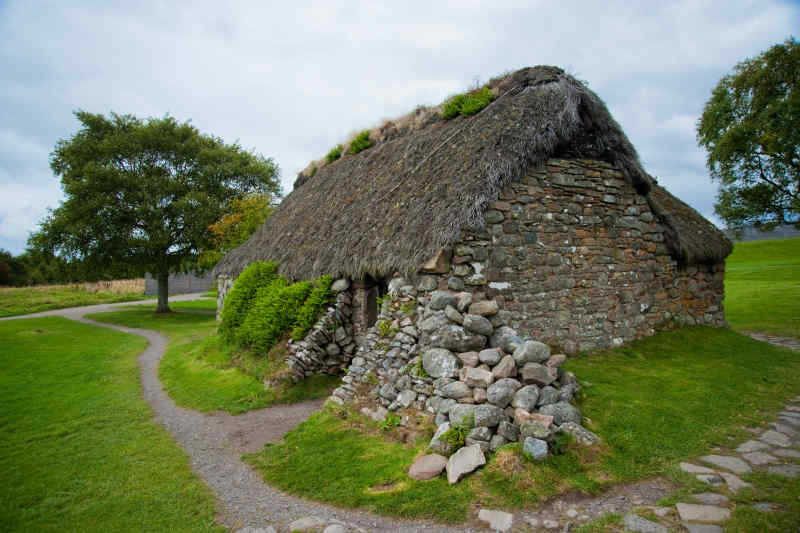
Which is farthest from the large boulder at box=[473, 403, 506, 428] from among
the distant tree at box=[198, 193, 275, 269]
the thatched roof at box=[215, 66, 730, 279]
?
the distant tree at box=[198, 193, 275, 269]

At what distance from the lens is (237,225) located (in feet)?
75.6

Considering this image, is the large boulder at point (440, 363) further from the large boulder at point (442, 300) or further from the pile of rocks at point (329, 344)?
the pile of rocks at point (329, 344)

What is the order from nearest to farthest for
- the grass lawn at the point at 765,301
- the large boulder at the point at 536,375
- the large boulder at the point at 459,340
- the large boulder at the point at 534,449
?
the large boulder at the point at 534,449, the large boulder at the point at 536,375, the large boulder at the point at 459,340, the grass lawn at the point at 765,301

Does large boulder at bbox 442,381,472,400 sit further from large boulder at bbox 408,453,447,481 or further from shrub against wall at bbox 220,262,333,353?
shrub against wall at bbox 220,262,333,353

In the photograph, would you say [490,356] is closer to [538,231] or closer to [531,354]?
[531,354]

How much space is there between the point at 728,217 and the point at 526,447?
1554cm

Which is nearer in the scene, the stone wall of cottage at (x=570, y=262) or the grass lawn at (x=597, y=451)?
the grass lawn at (x=597, y=451)

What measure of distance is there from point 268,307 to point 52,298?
31.7m

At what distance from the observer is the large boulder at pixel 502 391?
510 centimetres

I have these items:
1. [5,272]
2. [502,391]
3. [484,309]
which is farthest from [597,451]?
[5,272]

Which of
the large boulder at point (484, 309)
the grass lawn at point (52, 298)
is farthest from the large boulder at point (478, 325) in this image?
the grass lawn at point (52, 298)

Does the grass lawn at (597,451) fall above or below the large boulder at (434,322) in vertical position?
below

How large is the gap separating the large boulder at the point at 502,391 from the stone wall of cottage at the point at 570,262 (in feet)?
7.29

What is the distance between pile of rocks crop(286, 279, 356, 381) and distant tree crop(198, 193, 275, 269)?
1441 centimetres
